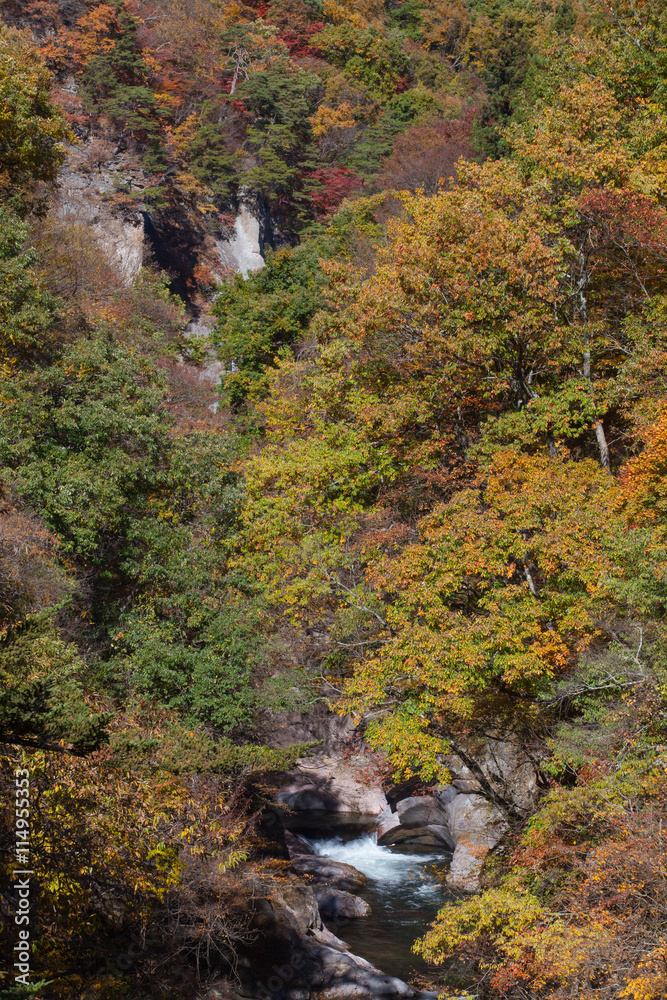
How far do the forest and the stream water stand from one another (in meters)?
1.78

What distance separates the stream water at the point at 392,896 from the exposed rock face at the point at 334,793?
4.55 feet

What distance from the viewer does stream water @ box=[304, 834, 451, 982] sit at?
50.0 ft

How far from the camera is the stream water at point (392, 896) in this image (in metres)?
15.2

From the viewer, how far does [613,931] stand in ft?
29.9

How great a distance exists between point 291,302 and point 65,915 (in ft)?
92.3

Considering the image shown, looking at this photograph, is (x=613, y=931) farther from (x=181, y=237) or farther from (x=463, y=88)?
(x=463, y=88)

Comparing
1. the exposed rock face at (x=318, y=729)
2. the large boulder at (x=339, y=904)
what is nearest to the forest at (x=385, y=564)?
the exposed rock face at (x=318, y=729)

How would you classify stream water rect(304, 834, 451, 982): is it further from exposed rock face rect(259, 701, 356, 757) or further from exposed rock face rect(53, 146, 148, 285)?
exposed rock face rect(53, 146, 148, 285)

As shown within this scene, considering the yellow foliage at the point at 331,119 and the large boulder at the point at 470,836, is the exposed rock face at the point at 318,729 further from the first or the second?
the yellow foliage at the point at 331,119

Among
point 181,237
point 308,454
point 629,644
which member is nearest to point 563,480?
point 629,644

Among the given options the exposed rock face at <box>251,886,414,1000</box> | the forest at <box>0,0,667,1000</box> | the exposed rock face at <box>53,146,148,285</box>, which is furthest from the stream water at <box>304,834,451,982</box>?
the exposed rock face at <box>53,146,148,285</box>

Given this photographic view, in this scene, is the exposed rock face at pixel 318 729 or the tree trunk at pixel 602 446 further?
the exposed rock face at pixel 318 729

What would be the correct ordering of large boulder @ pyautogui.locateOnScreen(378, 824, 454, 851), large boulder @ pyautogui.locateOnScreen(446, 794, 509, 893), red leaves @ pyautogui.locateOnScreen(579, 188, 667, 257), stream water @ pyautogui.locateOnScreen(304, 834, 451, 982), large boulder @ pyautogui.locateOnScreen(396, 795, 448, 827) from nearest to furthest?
stream water @ pyautogui.locateOnScreen(304, 834, 451, 982) → red leaves @ pyautogui.locateOnScreen(579, 188, 667, 257) → large boulder @ pyautogui.locateOnScreen(446, 794, 509, 893) → large boulder @ pyautogui.locateOnScreen(378, 824, 454, 851) → large boulder @ pyautogui.locateOnScreen(396, 795, 448, 827)

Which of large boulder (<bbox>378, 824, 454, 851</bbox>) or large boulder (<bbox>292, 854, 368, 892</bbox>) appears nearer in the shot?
large boulder (<bbox>292, 854, 368, 892</bbox>)
